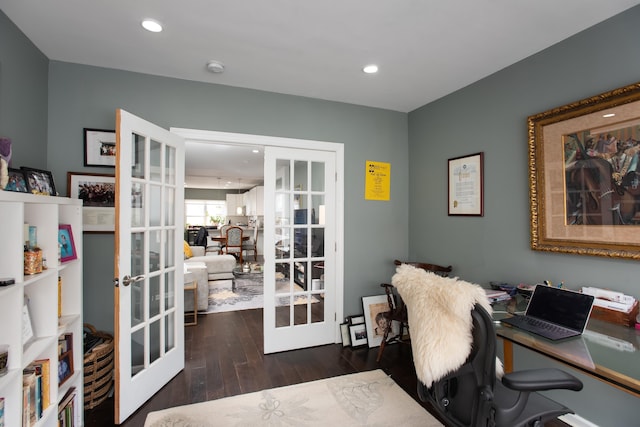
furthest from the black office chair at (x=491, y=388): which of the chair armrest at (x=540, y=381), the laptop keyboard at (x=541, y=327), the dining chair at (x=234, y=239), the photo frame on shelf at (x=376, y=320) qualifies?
the dining chair at (x=234, y=239)

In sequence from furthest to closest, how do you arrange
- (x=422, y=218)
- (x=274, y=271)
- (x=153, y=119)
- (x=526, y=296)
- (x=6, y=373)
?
1. (x=422, y=218)
2. (x=274, y=271)
3. (x=153, y=119)
4. (x=526, y=296)
5. (x=6, y=373)

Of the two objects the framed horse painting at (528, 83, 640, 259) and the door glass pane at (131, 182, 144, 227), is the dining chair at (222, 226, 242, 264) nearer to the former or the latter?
the door glass pane at (131, 182, 144, 227)

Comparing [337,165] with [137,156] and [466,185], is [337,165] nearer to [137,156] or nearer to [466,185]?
[466,185]

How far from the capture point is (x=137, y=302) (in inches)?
89.8

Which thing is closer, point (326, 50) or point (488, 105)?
point (326, 50)

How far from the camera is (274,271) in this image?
3.11 m

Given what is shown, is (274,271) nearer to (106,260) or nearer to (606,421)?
(106,260)

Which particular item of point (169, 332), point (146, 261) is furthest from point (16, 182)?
point (169, 332)

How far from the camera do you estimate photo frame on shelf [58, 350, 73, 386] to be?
1.80 meters

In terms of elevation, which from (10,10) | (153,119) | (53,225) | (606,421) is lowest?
(606,421)

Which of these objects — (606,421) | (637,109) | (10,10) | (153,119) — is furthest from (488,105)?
(10,10)

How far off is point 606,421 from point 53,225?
11.2ft

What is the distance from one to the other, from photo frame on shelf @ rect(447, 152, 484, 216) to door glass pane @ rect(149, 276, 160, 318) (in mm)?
2691

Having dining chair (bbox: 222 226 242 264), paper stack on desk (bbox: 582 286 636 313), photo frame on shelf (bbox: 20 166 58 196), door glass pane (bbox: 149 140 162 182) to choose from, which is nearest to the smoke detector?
door glass pane (bbox: 149 140 162 182)
